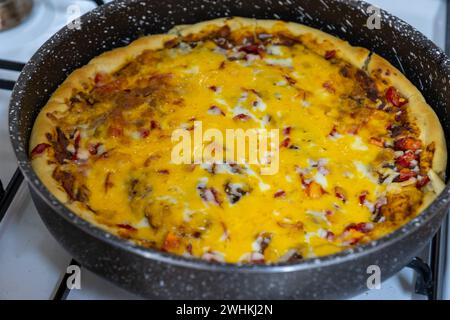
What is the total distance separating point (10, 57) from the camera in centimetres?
226

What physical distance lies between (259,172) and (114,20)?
70cm

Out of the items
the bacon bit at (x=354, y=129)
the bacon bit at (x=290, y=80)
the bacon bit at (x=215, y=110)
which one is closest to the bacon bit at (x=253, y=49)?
the bacon bit at (x=290, y=80)

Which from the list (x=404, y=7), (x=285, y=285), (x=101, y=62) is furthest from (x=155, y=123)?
(x=404, y=7)

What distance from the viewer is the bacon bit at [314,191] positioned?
1679 mm

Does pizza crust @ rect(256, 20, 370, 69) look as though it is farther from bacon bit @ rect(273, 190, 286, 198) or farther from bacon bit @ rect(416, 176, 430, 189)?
bacon bit @ rect(273, 190, 286, 198)

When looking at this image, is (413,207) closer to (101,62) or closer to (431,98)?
(431,98)

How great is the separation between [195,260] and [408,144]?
79 cm

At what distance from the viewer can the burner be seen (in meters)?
2.34

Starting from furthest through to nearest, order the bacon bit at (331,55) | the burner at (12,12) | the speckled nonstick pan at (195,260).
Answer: the burner at (12,12) → the bacon bit at (331,55) → the speckled nonstick pan at (195,260)

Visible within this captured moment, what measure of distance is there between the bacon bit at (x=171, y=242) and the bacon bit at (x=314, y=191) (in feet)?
1.19

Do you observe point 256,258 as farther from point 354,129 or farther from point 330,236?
point 354,129

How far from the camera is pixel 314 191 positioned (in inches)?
66.2

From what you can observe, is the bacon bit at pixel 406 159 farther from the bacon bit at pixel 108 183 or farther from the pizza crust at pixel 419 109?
the bacon bit at pixel 108 183

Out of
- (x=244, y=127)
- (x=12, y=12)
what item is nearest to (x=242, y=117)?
(x=244, y=127)
